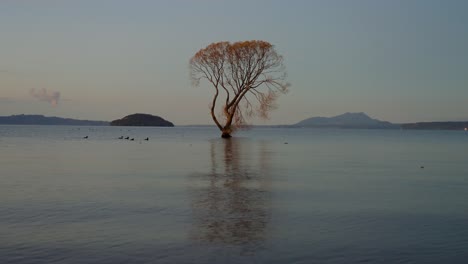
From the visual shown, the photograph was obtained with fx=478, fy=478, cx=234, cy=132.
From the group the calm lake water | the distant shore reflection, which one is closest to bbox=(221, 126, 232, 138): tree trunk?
the distant shore reflection

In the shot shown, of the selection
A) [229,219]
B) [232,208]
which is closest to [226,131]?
[232,208]

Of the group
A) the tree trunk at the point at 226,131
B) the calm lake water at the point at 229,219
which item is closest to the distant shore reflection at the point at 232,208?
the calm lake water at the point at 229,219

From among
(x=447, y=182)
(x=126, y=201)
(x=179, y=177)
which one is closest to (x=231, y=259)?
(x=126, y=201)

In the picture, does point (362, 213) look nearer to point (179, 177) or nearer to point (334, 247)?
point (334, 247)

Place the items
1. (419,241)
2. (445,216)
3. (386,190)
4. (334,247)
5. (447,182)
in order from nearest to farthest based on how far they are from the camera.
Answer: (334,247), (419,241), (445,216), (386,190), (447,182)

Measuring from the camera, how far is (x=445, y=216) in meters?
11.8

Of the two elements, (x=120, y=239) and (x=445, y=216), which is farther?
(x=445, y=216)

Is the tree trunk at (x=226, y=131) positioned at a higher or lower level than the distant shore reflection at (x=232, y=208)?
higher

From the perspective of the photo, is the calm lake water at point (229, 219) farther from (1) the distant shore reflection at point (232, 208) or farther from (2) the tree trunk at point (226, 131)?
(2) the tree trunk at point (226, 131)

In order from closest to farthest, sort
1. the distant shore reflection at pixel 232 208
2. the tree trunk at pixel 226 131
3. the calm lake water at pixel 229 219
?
the calm lake water at pixel 229 219 < the distant shore reflection at pixel 232 208 < the tree trunk at pixel 226 131

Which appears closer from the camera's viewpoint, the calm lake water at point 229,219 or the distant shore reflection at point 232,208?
the calm lake water at point 229,219

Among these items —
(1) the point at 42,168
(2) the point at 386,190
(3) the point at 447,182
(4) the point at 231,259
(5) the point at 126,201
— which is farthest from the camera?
(1) the point at 42,168

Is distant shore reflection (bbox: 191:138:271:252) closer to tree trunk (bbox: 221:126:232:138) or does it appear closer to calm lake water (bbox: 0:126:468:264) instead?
calm lake water (bbox: 0:126:468:264)

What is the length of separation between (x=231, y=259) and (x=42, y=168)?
709 inches
